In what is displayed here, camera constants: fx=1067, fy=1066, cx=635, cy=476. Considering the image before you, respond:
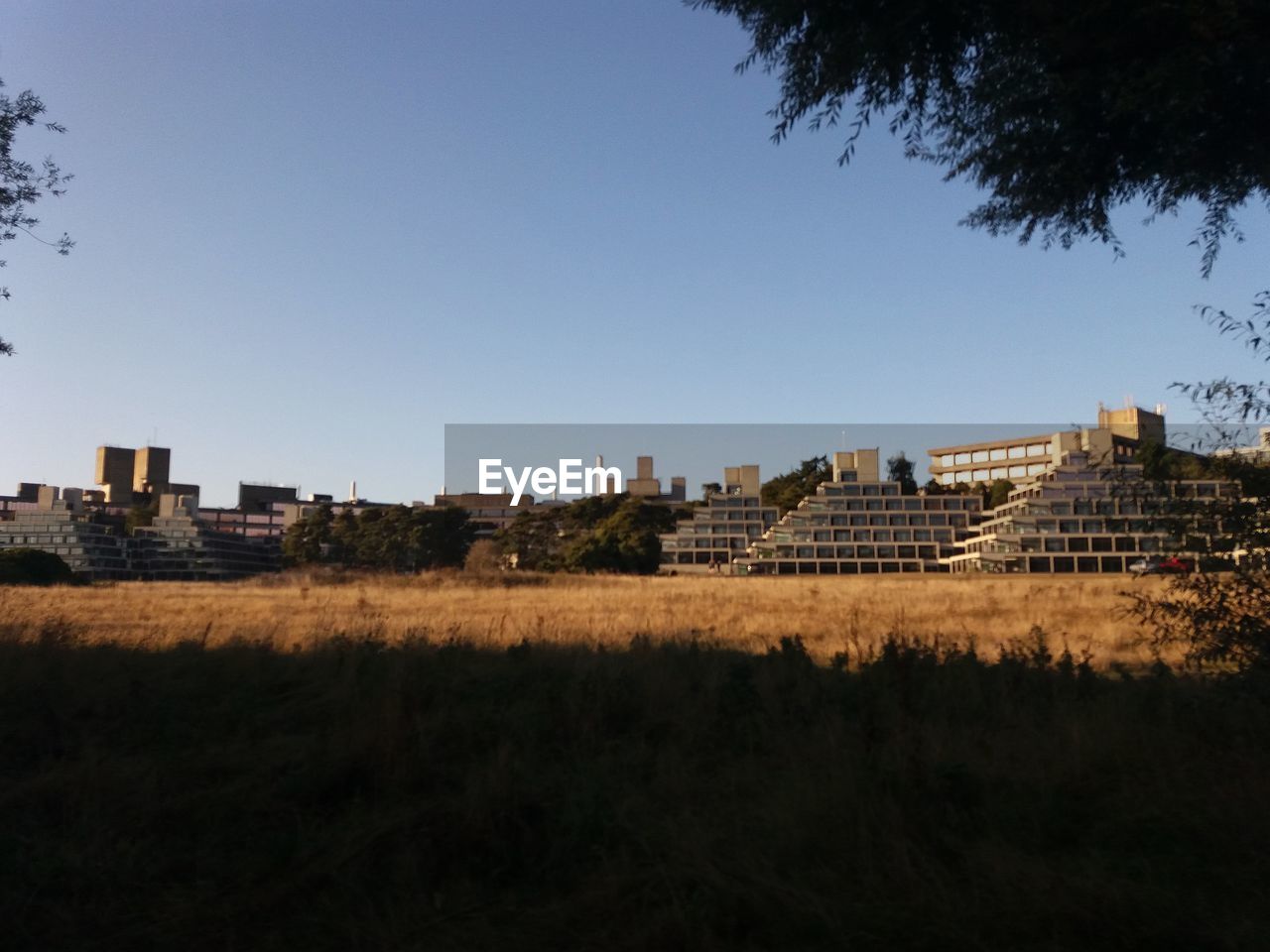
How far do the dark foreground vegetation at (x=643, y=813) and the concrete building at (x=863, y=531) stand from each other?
88.1 m

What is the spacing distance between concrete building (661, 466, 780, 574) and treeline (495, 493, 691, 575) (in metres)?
2.18

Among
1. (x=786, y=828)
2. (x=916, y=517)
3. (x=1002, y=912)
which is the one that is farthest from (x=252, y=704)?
(x=916, y=517)

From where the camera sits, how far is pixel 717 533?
10694 centimetres

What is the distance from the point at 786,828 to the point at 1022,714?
3.11 metres

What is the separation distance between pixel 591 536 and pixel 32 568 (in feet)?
129

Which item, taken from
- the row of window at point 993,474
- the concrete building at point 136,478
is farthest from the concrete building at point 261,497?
the row of window at point 993,474

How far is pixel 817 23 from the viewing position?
8.08 metres

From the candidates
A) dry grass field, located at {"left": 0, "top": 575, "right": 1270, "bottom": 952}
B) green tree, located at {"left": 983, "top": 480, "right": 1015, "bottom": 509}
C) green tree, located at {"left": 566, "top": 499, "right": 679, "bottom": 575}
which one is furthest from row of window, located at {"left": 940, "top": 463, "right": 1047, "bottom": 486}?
dry grass field, located at {"left": 0, "top": 575, "right": 1270, "bottom": 952}

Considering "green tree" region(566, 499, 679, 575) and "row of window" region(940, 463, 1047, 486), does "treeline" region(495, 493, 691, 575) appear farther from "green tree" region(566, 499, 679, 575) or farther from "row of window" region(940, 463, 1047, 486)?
"row of window" region(940, 463, 1047, 486)

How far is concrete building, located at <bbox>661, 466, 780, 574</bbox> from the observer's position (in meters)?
101

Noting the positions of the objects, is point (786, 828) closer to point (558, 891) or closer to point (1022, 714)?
point (558, 891)

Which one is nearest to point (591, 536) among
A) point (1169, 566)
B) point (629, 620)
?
point (629, 620)

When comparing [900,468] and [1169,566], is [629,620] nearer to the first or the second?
[1169,566]

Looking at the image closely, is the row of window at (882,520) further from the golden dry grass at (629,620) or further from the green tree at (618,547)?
the golden dry grass at (629,620)
